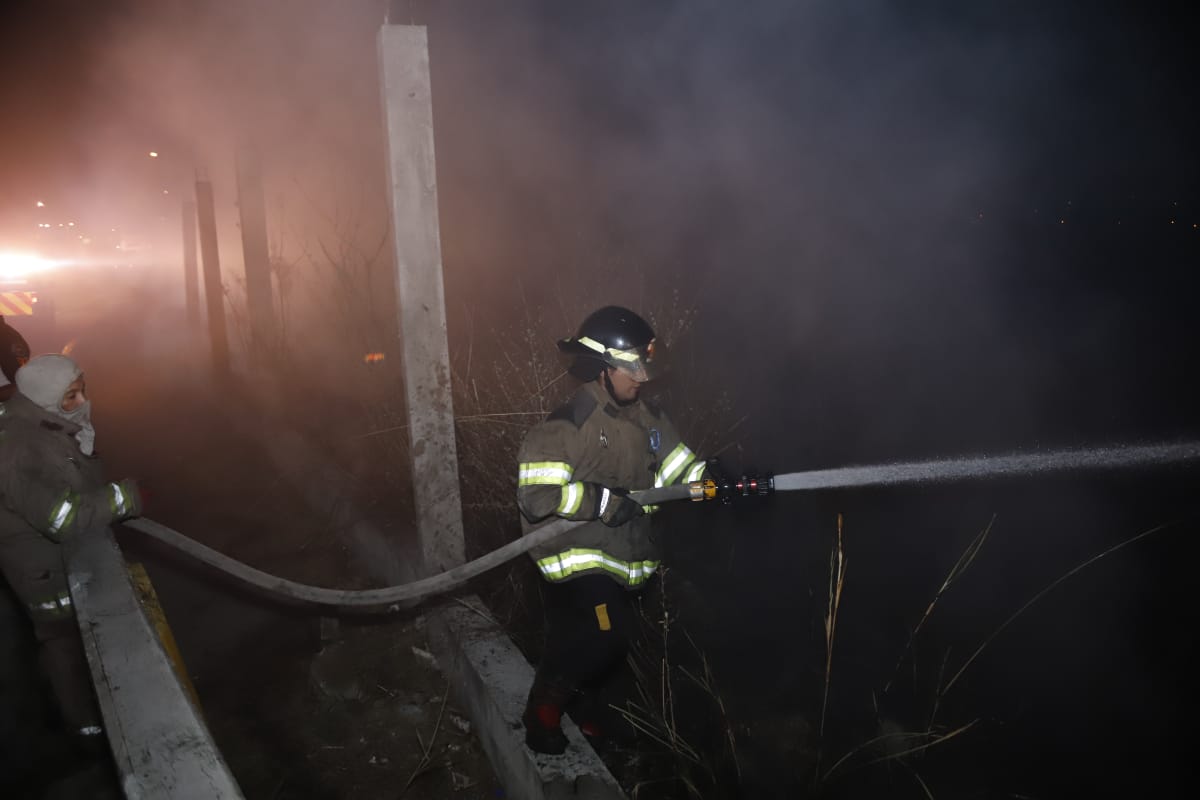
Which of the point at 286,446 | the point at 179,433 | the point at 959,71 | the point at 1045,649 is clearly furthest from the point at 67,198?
the point at 1045,649

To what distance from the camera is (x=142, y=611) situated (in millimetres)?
1890

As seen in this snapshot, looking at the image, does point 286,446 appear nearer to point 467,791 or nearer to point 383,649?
point 383,649

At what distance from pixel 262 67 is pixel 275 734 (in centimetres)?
716

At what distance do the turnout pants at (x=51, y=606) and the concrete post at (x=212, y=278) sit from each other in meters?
8.72

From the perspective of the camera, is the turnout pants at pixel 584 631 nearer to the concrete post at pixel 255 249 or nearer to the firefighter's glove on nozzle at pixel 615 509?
the firefighter's glove on nozzle at pixel 615 509

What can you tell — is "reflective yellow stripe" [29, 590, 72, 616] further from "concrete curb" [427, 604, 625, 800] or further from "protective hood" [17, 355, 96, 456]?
"concrete curb" [427, 604, 625, 800]

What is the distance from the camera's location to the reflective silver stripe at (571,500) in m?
2.15

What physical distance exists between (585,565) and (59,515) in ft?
6.10

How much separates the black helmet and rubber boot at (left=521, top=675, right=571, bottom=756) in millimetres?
1058

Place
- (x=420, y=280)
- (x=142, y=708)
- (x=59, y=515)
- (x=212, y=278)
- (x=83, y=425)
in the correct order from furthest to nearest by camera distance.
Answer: (x=212, y=278), (x=420, y=280), (x=83, y=425), (x=59, y=515), (x=142, y=708)

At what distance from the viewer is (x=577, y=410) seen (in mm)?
2322

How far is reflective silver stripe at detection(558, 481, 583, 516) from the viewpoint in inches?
84.7

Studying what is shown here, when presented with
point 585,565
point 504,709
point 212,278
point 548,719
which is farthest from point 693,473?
point 212,278

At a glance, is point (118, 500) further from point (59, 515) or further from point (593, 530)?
point (593, 530)
